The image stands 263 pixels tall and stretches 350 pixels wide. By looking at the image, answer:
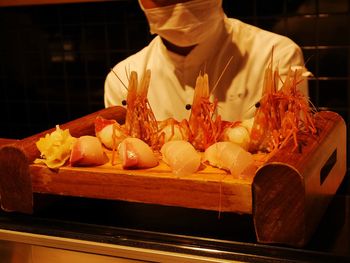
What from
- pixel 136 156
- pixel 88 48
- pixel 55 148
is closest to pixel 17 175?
pixel 55 148

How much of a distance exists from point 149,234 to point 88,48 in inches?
82.8

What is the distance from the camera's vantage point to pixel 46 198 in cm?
101

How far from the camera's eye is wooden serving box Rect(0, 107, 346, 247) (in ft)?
2.46

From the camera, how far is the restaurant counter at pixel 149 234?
79cm

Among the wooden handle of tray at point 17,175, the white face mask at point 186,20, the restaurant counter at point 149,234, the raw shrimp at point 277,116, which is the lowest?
the restaurant counter at point 149,234

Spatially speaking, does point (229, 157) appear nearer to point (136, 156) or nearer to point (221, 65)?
point (136, 156)

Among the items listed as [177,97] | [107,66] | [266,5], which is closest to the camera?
[177,97]

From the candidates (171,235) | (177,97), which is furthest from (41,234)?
(177,97)

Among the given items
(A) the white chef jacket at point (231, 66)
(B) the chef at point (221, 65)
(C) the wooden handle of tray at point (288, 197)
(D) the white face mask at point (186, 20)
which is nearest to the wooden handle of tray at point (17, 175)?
(C) the wooden handle of tray at point (288, 197)

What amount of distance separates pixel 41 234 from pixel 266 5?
1814 mm

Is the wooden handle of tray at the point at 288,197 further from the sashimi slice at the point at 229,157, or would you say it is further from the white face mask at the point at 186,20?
the white face mask at the point at 186,20

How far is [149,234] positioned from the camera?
87 cm

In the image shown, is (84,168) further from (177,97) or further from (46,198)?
(177,97)

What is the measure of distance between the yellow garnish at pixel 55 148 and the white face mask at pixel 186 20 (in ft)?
2.15
